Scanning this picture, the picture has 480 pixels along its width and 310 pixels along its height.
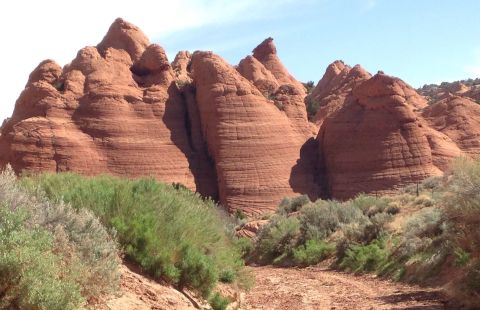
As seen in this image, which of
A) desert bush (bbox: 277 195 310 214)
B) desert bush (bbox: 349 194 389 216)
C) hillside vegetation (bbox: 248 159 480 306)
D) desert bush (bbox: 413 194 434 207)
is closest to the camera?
hillside vegetation (bbox: 248 159 480 306)

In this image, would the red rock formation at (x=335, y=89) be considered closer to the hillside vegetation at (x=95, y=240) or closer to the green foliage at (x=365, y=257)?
the green foliage at (x=365, y=257)

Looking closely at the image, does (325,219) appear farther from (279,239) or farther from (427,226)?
(427,226)

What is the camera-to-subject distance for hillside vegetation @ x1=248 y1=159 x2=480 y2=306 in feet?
39.8

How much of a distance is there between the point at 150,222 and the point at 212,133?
44620mm

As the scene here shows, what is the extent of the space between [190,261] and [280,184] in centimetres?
4253

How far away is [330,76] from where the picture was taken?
296ft

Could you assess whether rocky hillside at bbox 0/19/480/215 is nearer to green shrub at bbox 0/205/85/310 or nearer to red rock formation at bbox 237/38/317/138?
red rock formation at bbox 237/38/317/138

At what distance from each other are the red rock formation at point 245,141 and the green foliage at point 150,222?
1511 inches

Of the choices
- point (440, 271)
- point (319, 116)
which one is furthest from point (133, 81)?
point (440, 271)

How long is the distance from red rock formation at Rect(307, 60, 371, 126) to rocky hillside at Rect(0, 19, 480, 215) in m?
12.9

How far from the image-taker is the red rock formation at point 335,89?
7375 centimetres

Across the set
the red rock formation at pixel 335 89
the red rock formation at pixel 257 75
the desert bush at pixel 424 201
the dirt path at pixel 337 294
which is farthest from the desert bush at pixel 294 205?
the red rock formation at pixel 335 89

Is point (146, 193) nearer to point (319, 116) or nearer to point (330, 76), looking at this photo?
point (319, 116)

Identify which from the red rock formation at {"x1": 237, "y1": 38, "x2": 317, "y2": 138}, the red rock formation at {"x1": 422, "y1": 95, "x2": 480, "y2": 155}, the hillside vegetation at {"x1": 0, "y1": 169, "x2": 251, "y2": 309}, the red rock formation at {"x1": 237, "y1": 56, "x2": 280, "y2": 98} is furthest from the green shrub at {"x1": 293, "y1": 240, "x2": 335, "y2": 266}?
the red rock formation at {"x1": 237, "y1": 56, "x2": 280, "y2": 98}
